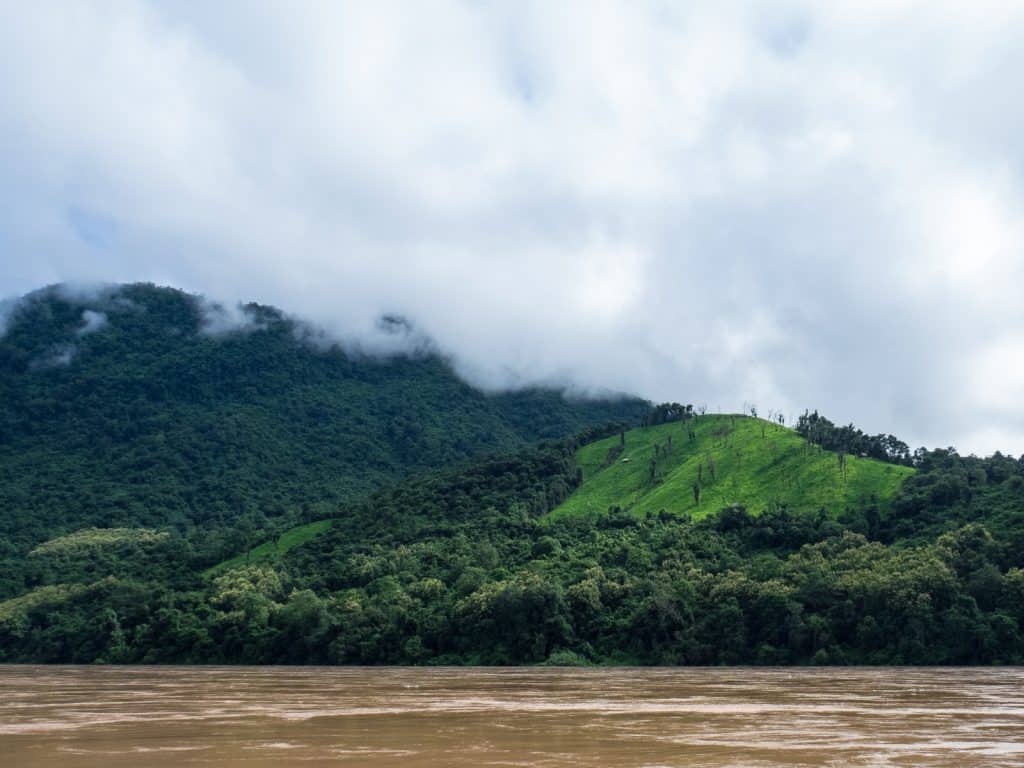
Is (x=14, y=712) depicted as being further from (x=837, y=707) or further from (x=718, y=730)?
(x=837, y=707)

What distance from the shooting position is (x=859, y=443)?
→ 7151 inches

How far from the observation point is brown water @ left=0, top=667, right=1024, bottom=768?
34.1 metres

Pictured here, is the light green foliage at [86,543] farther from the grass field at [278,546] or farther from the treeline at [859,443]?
the treeline at [859,443]

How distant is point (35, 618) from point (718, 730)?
12467 centimetres

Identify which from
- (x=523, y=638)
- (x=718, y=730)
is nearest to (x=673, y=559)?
(x=523, y=638)

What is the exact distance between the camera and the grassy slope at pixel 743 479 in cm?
15588

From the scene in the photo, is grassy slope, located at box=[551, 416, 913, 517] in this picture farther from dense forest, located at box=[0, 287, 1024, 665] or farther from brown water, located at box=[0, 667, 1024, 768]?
brown water, located at box=[0, 667, 1024, 768]

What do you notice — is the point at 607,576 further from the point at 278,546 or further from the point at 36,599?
the point at 36,599

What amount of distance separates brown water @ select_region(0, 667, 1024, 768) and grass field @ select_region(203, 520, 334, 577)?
280 feet

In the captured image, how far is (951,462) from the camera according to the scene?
15825 cm

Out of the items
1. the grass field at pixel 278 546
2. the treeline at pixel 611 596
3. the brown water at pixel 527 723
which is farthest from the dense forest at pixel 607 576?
the brown water at pixel 527 723

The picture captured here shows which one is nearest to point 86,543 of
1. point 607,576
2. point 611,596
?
point 607,576

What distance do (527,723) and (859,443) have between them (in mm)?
148976

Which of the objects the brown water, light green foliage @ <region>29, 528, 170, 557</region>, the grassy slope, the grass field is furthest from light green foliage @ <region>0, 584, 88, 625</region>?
the grassy slope
